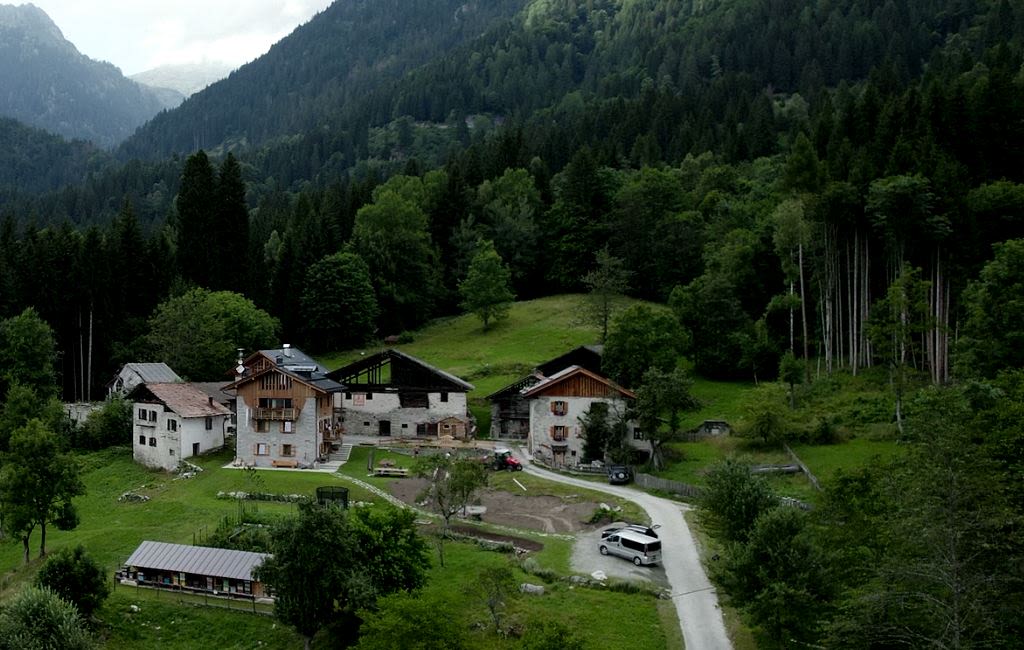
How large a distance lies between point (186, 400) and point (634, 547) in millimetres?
39824

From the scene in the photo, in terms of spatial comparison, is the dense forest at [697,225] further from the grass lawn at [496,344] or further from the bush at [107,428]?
the bush at [107,428]

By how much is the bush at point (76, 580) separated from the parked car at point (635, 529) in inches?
940

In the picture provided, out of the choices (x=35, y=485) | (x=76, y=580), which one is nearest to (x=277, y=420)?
(x=35, y=485)

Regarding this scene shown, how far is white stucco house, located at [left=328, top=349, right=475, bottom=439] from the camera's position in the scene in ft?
236

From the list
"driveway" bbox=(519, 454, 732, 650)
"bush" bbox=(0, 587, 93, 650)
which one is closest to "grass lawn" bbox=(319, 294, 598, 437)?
"driveway" bbox=(519, 454, 732, 650)

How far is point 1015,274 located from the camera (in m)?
53.2

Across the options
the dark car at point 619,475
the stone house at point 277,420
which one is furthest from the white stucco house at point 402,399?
the dark car at point 619,475

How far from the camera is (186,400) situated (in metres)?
67.5

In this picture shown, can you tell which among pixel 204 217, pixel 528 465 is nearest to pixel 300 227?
pixel 204 217

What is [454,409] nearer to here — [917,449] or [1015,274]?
[1015,274]

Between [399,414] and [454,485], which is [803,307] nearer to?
[399,414]

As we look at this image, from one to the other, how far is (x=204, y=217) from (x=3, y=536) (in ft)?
185

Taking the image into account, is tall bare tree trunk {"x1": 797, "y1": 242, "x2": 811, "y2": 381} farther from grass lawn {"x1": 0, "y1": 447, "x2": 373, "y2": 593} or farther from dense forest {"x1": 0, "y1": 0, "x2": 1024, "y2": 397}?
grass lawn {"x1": 0, "y1": 447, "x2": 373, "y2": 593}

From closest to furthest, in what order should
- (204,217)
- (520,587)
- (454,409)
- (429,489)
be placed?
(520,587)
(429,489)
(454,409)
(204,217)
